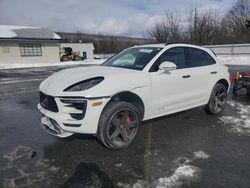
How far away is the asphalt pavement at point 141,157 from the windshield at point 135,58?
1.42 metres

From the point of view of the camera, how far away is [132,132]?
3.96 metres

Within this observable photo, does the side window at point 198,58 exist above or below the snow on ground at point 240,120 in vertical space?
above

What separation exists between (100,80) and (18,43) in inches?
1108

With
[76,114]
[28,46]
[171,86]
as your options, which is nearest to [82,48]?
[28,46]

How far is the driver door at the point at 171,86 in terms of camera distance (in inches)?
163

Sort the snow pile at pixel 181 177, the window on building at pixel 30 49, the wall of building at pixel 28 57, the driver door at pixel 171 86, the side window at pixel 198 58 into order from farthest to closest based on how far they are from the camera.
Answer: the window on building at pixel 30 49 < the wall of building at pixel 28 57 < the side window at pixel 198 58 < the driver door at pixel 171 86 < the snow pile at pixel 181 177

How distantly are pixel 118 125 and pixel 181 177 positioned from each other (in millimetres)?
1302

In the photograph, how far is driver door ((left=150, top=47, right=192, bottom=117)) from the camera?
415 cm

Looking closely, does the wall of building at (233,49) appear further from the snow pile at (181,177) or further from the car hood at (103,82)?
the snow pile at (181,177)

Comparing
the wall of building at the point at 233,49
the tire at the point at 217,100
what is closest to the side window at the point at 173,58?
the tire at the point at 217,100

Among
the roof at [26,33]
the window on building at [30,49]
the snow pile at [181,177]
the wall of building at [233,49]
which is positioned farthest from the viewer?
the wall of building at [233,49]

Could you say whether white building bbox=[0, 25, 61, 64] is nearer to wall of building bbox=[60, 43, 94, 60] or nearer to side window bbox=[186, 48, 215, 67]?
wall of building bbox=[60, 43, 94, 60]

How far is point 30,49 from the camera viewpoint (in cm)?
2897

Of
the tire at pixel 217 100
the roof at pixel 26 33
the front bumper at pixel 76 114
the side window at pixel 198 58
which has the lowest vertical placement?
the tire at pixel 217 100
